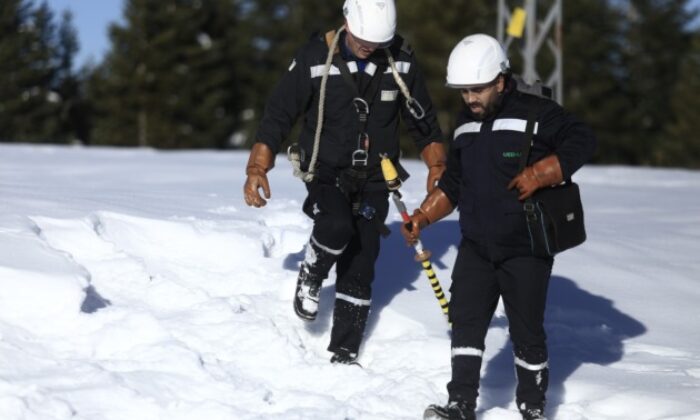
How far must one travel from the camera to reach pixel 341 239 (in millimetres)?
5824

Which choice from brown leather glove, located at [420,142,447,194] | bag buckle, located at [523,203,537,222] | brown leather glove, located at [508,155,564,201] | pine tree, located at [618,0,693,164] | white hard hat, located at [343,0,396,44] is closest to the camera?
brown leather glove, located at [508,155,564,201]

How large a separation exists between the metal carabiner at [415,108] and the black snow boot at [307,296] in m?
1.04

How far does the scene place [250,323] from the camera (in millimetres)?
5953

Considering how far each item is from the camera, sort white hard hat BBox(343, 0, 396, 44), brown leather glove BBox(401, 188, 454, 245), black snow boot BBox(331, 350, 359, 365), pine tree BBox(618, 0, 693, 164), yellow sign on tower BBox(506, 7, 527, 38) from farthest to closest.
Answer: pine tree BBox(618, 0, 693, 164) → yellow sign on tower BBox(506, 7, 527, 38) → black snow boot BBox(331, 350, 359, 365) → white hard hat BBox(343, 0, 396, 44) → brown leather glove BBox(401, 188, 454, 245)

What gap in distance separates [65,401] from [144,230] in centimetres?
219

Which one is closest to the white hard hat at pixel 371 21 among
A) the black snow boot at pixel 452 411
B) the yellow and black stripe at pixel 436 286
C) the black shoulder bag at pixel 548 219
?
the black shoulder bag at pixel 548 219

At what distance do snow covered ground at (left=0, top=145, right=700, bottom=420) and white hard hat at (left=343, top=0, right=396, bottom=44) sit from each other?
62.6 inches

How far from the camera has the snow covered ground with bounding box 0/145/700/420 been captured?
5086 mm

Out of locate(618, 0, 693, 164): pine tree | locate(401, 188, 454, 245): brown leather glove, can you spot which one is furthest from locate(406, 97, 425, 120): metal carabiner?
locate(618, 0, 693, 164): pine tree

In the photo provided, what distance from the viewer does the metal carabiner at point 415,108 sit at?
613 cm

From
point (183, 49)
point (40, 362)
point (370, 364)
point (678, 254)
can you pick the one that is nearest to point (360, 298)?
point (370, 364)

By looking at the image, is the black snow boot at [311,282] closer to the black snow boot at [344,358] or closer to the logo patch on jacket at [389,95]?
the black snow boot at [344,358]

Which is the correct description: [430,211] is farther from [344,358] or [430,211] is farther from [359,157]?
[344,358]

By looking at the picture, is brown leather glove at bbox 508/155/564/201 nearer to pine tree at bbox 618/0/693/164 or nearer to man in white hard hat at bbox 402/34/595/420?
man in white hard hat at bbox 402/34/595/420
